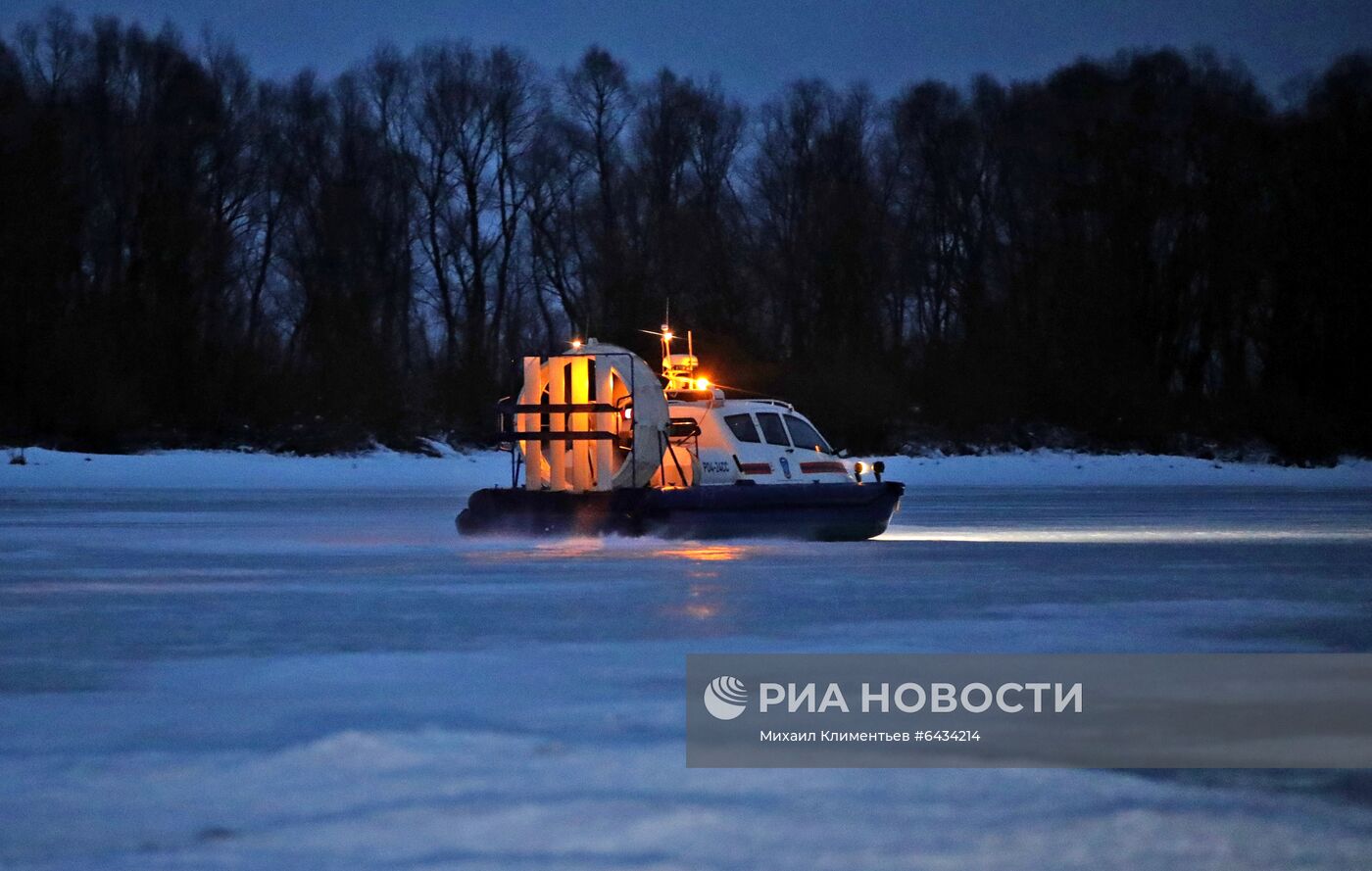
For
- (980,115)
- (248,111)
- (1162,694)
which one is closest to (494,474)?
(248,111)

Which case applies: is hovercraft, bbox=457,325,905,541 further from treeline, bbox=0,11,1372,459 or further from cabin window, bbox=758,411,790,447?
treeline, bbox=0,11,1372,459

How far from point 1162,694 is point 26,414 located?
117 feet

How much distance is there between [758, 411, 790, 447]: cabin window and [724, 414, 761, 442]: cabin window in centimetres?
9

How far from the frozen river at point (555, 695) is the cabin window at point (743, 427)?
1515 millimetres

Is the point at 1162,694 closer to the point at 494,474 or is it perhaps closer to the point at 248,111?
the point at 494,474

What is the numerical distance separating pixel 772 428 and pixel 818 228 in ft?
108

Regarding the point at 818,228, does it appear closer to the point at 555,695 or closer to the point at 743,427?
the point at 743,427

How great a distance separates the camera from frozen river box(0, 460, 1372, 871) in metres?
5.00

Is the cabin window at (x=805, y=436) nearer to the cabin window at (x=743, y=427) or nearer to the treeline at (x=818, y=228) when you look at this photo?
the cabin window at (x=743, y=427)

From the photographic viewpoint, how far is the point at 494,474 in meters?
39.0

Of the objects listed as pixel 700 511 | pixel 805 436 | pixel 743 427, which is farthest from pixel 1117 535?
pixel 700 511

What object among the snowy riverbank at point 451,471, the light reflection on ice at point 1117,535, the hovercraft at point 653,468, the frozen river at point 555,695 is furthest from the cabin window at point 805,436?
the snowy riverbank at point 451,471

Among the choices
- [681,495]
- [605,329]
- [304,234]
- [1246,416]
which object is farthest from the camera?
[304,234]

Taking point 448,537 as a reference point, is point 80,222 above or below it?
above
